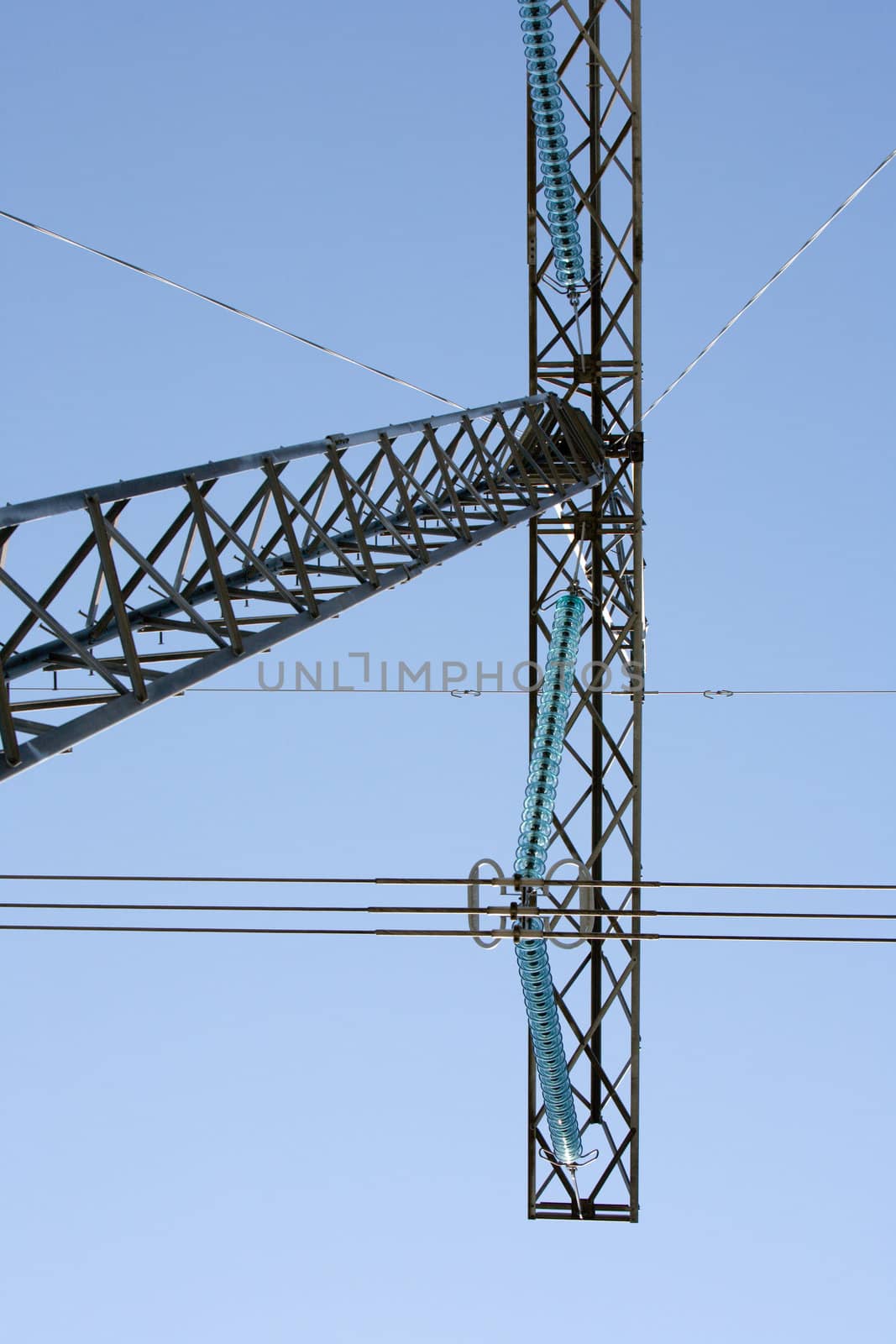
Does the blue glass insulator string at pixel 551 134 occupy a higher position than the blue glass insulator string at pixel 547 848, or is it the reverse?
the blue glass insulator string at pixel 551 134

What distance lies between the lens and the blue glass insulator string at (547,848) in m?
17.0

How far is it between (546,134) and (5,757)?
1276 centimetres

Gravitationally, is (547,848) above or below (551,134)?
below

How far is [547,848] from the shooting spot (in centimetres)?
1730

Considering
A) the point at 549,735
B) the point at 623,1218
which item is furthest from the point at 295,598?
the point at 623,1218

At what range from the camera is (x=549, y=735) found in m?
18.1

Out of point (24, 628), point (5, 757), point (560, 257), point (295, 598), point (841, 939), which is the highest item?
point (560, 257)

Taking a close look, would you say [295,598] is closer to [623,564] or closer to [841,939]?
[841,939]

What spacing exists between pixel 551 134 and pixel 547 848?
8.88m

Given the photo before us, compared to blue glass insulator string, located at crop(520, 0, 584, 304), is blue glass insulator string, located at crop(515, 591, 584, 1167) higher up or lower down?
lower down

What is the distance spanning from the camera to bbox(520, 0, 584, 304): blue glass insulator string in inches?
687

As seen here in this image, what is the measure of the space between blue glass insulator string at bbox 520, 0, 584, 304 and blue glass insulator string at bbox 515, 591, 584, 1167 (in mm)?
4645

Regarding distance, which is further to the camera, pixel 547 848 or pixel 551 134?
pixel 551 134

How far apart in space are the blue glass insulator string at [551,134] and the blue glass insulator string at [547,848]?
15.2 feet
